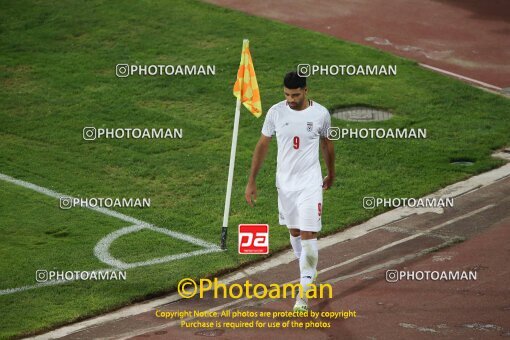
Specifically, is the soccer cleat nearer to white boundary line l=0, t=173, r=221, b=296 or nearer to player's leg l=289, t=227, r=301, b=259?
player's leg l=289, t=227, r=301, b=259

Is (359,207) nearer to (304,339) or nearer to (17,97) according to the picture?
(304,339)

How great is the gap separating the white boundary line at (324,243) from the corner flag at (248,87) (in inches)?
72.5

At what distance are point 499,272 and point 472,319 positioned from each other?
57.9 inches

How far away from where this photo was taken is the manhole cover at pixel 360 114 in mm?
18297

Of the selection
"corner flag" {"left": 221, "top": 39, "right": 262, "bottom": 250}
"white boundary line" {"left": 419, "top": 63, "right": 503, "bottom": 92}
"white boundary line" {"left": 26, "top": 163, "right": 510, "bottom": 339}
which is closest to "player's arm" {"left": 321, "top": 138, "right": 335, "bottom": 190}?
"white boundary line" {"left": 26, "top": 163, "right": 510, "bottom": 339}

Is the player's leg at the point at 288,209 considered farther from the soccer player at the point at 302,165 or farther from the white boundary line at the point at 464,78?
the white boundary line at the point at 464,78

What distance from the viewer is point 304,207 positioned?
11867 millimetres

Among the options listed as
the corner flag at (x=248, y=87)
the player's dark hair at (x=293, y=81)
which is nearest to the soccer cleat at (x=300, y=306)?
the player's dark hair at (x=293, y=81)

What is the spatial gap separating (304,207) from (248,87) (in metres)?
2.82

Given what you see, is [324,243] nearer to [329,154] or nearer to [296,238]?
[296,238]

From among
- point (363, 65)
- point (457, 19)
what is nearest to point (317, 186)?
point (363, 65)

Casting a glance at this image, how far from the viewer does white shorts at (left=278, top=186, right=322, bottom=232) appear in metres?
11.9

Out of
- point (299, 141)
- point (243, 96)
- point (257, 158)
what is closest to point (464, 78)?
point (243, 96)

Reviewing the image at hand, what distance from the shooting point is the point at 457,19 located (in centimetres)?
2283
